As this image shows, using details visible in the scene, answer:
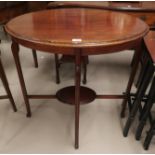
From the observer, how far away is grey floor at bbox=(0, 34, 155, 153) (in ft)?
5.03

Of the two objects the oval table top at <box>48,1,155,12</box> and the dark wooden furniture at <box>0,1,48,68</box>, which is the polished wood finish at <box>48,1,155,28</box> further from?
the dark wooden furniture at <box>0,1,48,68</box>

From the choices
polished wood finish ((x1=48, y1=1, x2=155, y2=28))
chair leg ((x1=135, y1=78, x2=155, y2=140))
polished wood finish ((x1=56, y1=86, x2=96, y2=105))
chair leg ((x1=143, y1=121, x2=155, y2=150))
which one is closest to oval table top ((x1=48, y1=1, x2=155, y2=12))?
polished wood finish ((x1=48, y1=1, x2=155, y2=28))

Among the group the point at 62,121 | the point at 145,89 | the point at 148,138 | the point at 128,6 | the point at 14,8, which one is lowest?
the point at 62,121

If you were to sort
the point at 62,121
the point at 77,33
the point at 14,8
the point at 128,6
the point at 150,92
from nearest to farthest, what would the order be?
the point at 77,33 → the point at 150,92 → the point at 62,121 → the point at 128,6 → the point at 14,8

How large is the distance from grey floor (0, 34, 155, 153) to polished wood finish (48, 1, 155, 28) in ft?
2.22

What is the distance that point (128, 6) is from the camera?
2086mm

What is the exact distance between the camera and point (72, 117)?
180cm

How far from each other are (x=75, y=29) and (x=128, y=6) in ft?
3.22

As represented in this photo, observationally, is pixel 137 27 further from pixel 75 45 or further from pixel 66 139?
pixel 66 139

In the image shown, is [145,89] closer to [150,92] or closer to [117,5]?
[150,92]

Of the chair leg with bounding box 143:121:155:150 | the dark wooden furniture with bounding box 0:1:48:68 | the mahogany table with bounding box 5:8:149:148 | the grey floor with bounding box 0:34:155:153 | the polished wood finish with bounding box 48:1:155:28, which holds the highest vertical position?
the mahogany table with bounding box 5:8:149:148

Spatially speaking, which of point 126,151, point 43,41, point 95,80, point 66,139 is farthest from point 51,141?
point 95,80

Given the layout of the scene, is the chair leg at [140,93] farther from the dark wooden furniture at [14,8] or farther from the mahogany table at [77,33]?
the dark wooden furniture at [14,8]

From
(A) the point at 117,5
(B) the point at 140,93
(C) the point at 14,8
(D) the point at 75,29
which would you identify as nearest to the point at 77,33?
(D) the point at 75,29
